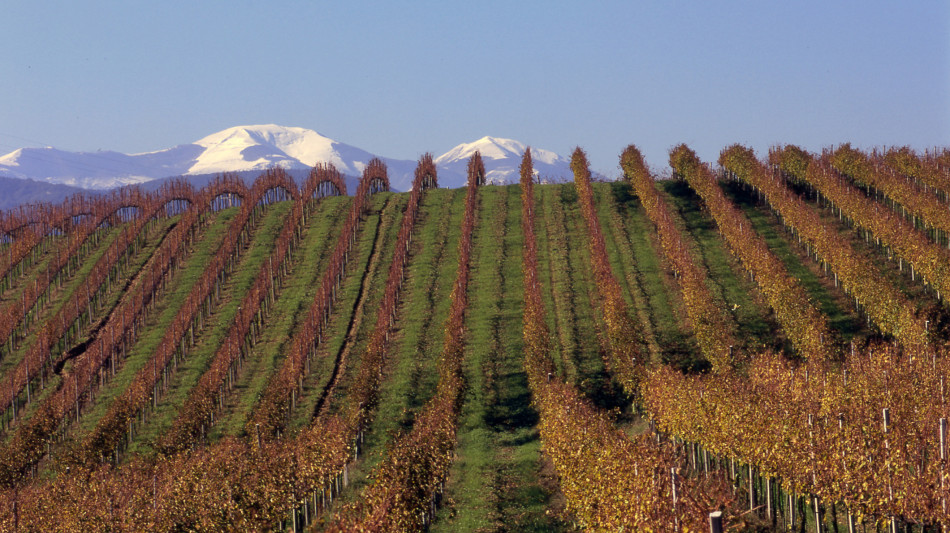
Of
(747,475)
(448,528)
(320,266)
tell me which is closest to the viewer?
(448,528)

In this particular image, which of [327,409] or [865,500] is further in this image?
[327,409]

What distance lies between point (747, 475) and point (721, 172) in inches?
2982

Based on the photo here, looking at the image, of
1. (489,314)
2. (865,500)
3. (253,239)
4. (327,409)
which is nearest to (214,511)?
(865,500)

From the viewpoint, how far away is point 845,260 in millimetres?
70125

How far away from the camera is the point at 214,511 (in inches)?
1353

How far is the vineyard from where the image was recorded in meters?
33.4

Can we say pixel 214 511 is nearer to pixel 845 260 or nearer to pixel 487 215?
pixel 845 260

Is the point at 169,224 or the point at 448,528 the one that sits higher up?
the point at 169,224

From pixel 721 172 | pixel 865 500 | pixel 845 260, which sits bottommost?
pixel 865 500

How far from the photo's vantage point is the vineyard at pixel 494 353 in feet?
110

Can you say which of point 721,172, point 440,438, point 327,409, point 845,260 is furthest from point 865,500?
point 721,172

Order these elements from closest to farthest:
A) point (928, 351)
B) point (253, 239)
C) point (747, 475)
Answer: point (747, 475) < point (928, 351) < point (253, 239)

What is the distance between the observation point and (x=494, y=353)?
223 ft

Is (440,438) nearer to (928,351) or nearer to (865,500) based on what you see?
(865,500)
